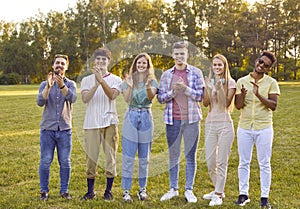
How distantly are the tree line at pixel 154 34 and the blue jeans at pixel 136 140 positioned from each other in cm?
58

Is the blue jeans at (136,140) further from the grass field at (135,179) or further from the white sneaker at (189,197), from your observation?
the white sneaker at (189,197)

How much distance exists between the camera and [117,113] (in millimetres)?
4484

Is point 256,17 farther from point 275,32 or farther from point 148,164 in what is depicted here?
point 148,164

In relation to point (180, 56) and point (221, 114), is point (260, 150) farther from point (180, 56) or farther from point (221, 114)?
point (180, 56)

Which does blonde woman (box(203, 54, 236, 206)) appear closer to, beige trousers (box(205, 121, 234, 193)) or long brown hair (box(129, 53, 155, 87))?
beige trousers (box(205, 121, 234, 193))

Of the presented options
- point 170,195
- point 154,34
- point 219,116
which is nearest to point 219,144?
point 219,116

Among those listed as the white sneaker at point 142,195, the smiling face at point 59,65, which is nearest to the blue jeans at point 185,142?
the white sneaker at point 142,195

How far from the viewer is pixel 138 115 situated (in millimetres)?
4312

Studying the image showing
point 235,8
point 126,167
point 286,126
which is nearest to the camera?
point 126,167

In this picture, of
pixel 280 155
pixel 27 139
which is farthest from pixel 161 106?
pixel 27 139

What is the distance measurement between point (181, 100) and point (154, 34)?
982mm

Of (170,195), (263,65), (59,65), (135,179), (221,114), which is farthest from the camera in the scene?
(135,179)

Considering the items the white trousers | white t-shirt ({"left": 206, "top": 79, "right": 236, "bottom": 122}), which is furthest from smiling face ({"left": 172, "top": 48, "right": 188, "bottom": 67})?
the white trousers

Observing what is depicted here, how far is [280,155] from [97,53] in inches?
171
